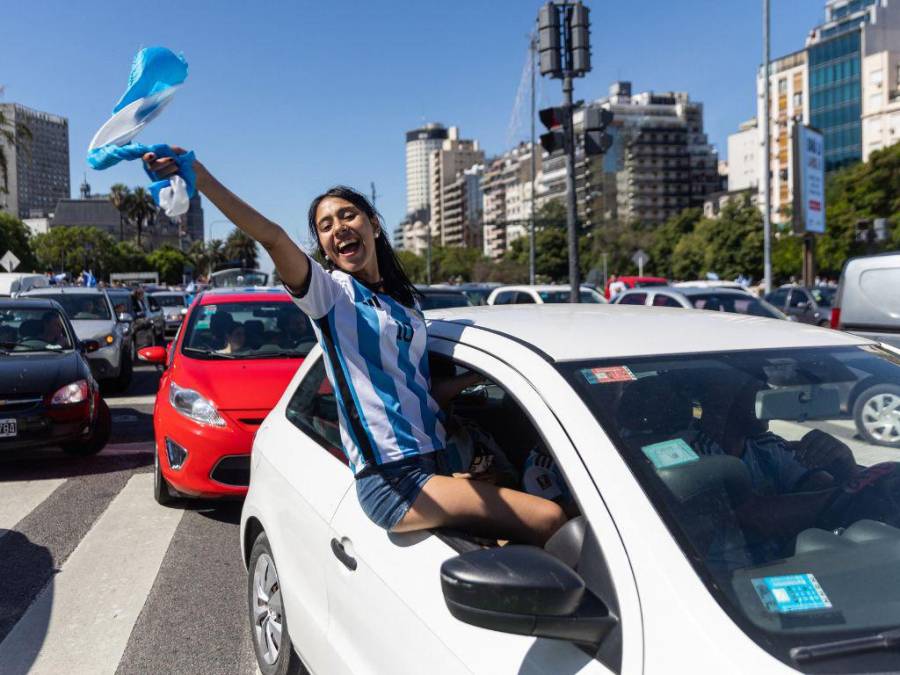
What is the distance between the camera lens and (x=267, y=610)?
3.30m

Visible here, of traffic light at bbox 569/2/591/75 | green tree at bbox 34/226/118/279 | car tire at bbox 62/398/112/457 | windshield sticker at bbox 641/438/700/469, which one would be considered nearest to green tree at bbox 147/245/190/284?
green tree at bbox 34/226/118/279

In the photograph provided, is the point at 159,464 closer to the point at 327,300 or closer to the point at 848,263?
the point at 327,300

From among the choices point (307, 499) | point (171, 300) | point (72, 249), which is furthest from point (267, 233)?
point (72, 249)

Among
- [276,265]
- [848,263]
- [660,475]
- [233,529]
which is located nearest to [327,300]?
[276,265]

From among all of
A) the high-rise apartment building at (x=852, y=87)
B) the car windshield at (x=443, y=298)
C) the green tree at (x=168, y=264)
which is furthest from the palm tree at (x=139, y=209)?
the car windshield at (x=443, y=298)

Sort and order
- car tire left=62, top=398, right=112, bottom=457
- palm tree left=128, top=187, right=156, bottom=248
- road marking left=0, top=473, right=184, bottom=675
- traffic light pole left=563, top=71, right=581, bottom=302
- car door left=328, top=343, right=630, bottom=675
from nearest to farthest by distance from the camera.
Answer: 1. car door left=328, top=343, right=630, bottom=675
2. road marking left=0, top=473, right=184, bottom=675
3. car tire left=62, top=398, right=112, bottom=457
4. traffic light pole left=563, top=71, right=581, bottom=302
5. palm tree left=128, top=187, right=156, bottom=248

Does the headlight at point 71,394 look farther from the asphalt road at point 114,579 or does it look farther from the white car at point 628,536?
the white car at point 628,536

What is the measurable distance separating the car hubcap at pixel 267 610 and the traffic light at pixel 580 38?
971cm

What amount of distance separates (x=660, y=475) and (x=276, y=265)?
1205mm

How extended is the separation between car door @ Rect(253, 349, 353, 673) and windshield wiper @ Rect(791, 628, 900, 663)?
1.41m

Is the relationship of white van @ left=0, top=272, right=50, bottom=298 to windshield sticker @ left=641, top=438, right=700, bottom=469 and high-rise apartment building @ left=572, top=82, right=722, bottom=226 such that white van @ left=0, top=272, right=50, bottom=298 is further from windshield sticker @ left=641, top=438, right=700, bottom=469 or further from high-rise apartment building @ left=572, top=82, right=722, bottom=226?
high-rise apartment building @ left=572, top=82, right=722, bottom=226

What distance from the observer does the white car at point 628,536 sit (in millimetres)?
1647

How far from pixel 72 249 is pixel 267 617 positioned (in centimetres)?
10419

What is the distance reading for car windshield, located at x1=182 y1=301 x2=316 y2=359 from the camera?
6828 mm
